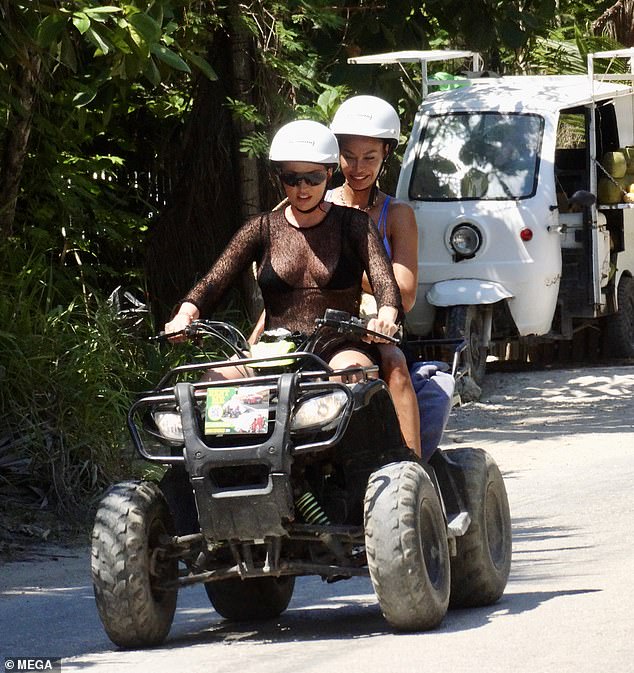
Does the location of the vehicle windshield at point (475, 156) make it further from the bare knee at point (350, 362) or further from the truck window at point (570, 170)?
the bare knee at point (350, 362)

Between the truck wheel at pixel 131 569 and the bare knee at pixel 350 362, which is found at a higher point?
the bare knee at pixel 350 362

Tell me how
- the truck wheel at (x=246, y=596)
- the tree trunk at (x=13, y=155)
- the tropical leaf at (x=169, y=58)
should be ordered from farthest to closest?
1. the tree trunk at (x=13, y=155)
2. the tropical leaf at (x=169, y=58)
3. the truck wheel at (x=246, y=596)

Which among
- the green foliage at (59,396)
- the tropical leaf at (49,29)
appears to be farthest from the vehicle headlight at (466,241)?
the tropical leaf at (49,29)

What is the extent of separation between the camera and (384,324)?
620 cm

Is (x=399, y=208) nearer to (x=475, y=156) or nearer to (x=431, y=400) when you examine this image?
(x=431, y=400)

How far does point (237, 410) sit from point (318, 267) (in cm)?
88

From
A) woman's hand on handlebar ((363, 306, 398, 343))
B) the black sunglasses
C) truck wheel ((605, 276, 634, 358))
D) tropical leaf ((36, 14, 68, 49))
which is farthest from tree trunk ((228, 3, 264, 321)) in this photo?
woman's hand on handlebar ((363, 306, 398, 343))

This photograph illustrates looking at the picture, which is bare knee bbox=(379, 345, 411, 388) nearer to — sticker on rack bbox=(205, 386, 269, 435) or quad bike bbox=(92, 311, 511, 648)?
quad bike bbox=(92, 311, 511, 648)

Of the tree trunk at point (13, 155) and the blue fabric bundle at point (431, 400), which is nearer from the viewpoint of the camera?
the blue fabric bundle at point (431, 400)

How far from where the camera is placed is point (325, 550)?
6066mm

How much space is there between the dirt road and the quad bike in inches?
8.5

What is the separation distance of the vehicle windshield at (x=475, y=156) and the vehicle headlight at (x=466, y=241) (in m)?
0.44

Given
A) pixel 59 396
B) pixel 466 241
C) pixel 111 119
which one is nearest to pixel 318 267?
pixel 59 396

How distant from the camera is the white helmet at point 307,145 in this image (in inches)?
252
